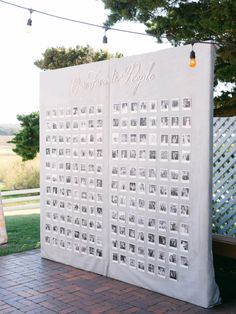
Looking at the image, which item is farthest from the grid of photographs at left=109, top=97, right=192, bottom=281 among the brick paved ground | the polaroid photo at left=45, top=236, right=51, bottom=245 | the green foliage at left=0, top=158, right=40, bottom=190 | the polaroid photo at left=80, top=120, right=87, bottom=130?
the green foliage at left=0, top=158, right=40, bottom=190

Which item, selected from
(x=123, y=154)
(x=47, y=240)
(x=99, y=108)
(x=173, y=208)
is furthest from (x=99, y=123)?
(x=47, y=240)

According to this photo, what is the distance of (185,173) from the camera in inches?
171

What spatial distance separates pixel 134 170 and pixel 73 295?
5.05 ft

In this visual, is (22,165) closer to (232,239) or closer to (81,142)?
(81,142)

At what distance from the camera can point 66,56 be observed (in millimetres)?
A: 17188

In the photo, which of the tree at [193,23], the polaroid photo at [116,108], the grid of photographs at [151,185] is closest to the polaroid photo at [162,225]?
the grid of photographs at [151,185]

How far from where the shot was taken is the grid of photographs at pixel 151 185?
173 inches

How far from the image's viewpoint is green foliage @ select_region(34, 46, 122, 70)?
55.9 ft

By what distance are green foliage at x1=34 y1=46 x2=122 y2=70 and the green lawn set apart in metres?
9.14

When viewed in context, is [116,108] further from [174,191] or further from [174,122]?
[174,191]

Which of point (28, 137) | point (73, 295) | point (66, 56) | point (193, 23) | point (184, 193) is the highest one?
point (66, 56)

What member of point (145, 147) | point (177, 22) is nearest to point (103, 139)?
point (145, 147)

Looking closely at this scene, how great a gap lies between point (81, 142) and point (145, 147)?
3.71 feet

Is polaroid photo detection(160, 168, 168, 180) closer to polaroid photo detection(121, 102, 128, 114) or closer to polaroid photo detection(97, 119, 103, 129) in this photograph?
polaroid photo detection(121, 102, 128, 114)
